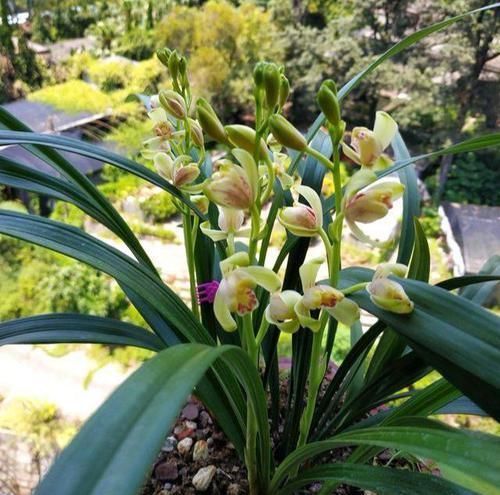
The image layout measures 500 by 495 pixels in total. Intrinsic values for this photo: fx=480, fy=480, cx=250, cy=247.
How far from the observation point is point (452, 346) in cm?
23

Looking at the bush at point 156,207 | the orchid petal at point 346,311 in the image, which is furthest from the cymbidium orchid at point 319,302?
the bush at point 156,207

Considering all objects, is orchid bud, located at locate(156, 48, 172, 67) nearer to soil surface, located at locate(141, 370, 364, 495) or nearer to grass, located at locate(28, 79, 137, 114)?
soil surface, located at locate(141, 370, 364, 495)

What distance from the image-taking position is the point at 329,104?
0.24 metres

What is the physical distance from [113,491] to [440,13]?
3258 millimetres

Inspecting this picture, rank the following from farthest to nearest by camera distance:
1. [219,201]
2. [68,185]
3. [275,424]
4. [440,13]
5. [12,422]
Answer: [440,13]
[12,422]
[275,424]
[68,185]
[219,201]

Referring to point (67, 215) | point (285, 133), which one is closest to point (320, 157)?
point (285, 133)

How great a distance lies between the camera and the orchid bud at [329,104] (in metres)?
0.23

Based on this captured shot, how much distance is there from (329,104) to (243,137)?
5cm

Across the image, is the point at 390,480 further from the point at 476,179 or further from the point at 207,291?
the point at 476,179

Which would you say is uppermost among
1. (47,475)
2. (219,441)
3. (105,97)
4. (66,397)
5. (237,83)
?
(237,83)

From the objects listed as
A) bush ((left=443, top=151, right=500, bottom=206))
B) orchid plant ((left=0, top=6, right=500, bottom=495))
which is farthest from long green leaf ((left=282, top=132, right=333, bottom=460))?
bush ((left=443, top=151, right=500, bottom=206))

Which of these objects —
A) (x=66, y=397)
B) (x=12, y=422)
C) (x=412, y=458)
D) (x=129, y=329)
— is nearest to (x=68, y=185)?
(x=129, y=329)

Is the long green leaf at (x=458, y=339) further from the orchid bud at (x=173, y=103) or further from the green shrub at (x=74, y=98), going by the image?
the green shrub at (x=74, y=98)

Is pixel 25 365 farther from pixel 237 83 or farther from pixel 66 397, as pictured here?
pixel 237 83
